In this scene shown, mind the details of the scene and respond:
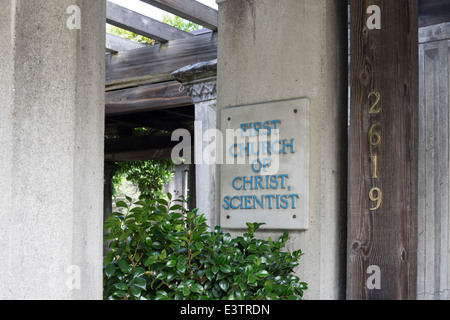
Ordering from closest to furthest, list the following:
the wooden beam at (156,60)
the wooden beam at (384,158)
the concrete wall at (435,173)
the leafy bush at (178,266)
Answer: the leafy bush at (178,266) → the wooden beam at (384,158) → the concrete wall at (435,173) → the wooden beam at (156,60)

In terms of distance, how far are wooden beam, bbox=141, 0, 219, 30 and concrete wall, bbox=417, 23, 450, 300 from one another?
205 centimetres

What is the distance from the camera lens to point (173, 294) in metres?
2.72

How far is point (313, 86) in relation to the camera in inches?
133

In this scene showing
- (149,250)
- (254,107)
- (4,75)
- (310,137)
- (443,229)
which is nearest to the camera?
(4,75)

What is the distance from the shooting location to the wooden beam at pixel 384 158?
311 centimetres

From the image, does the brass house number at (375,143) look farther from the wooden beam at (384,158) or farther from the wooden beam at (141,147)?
the wooden beam at (141,147)

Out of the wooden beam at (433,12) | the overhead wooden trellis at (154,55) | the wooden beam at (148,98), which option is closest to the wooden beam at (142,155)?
the overhead wooden trellis at (154,55)

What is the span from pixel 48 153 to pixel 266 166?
65.8 inches

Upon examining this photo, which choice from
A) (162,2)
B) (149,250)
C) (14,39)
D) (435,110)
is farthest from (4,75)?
(162,2)

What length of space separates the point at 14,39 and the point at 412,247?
2192 mm

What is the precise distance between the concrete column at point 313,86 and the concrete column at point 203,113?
225cm

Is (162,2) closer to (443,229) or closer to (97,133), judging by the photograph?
(443,229)

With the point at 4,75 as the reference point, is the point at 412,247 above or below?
below

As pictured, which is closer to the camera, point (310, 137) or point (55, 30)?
point (55, 30)
